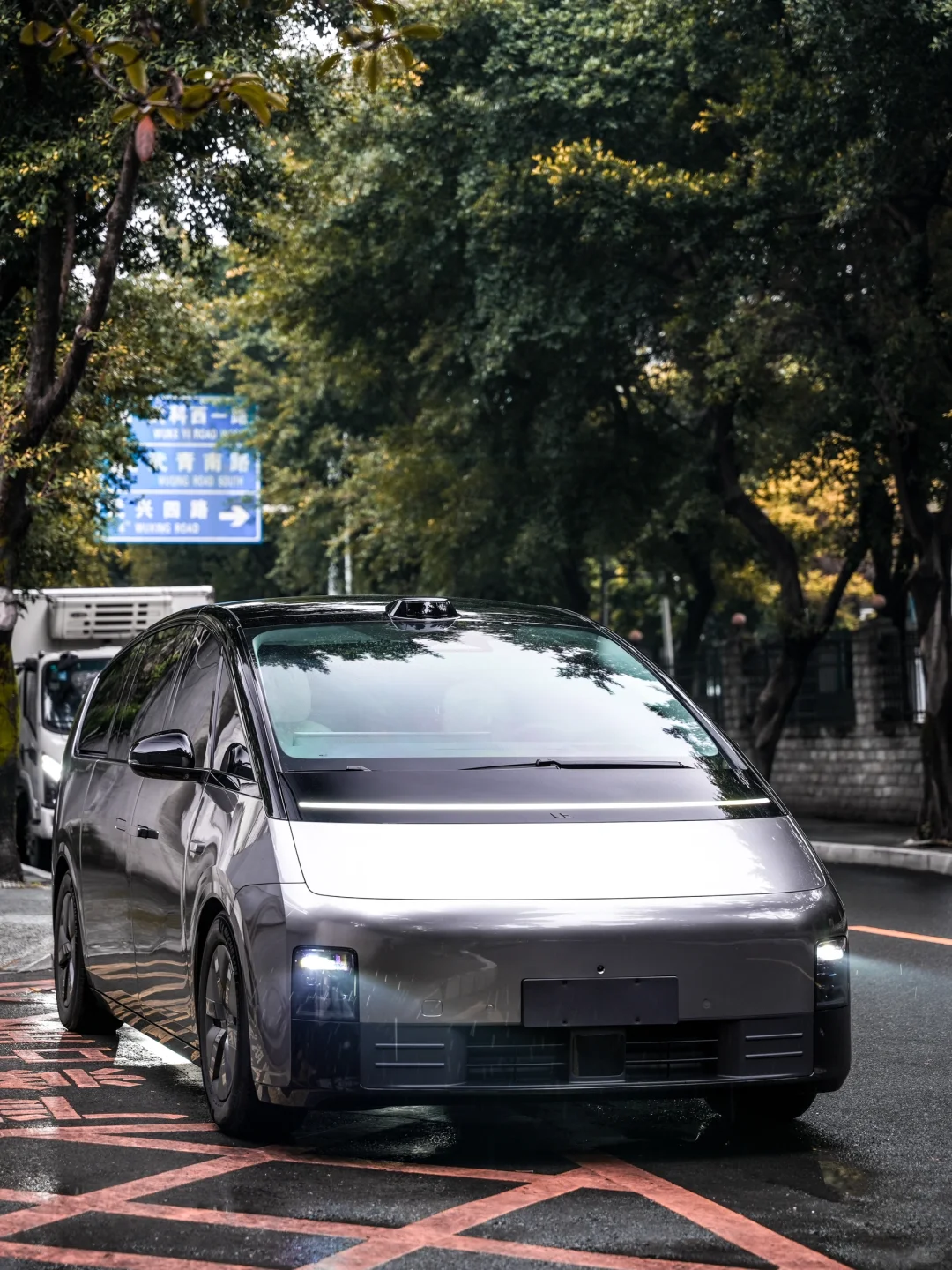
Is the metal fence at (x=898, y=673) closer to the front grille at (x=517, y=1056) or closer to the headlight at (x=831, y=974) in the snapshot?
the headlight at (x=831, y=974)

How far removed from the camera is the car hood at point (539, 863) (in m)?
5.47

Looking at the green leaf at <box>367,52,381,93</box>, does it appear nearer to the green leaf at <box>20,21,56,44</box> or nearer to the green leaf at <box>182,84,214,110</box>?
Answer: the green leaf at <box>182,84,214,110</box>

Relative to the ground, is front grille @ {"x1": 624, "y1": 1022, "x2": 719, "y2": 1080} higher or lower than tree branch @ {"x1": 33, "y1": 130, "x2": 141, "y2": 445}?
lower

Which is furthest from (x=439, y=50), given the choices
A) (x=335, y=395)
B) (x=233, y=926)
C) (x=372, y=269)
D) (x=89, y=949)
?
(x=233, y=926)

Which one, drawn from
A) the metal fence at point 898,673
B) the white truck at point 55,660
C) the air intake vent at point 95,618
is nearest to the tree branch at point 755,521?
the metal fence at point 898,673

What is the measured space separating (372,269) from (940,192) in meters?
9.76

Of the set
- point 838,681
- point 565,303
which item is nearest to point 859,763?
point 838,681

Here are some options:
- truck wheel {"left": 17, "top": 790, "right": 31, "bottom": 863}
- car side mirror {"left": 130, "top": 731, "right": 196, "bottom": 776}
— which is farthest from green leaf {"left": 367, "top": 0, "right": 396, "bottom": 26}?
truck wheel {"left": 17, "top": 790, "right": 31, "bottom": 863}

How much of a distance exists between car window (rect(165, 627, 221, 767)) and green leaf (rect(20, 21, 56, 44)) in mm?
2246

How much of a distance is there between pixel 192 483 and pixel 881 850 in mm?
16971

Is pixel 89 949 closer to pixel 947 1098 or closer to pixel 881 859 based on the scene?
pixel 947 1098

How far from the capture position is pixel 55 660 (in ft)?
67.7

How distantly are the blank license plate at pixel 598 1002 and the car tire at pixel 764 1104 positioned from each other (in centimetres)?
49

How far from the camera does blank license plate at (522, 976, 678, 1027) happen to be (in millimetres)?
5359
